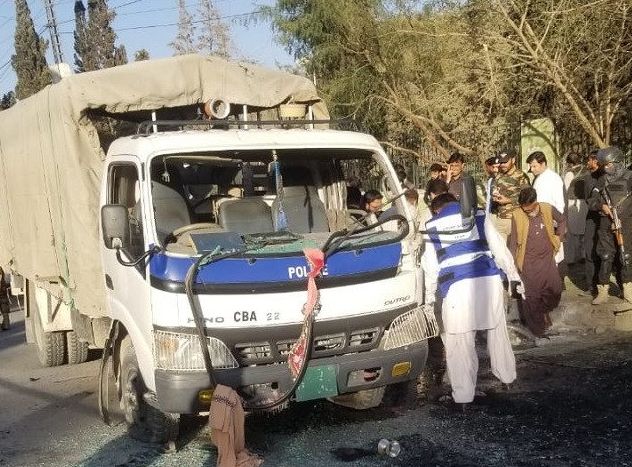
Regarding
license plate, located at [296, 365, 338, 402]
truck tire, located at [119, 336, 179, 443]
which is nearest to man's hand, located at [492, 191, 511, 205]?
license plate, located at [296, 365, 338, 402]

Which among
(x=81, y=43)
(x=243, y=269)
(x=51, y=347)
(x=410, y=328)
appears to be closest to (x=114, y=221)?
(x=243, y=269)

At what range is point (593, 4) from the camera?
947 centimetres

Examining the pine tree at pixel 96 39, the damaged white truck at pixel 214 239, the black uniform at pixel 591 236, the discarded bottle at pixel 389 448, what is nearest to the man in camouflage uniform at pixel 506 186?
the black uniform at pixel 591 236

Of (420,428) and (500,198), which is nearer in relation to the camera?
(420,428)

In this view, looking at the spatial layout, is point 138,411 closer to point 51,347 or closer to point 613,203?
point 51,347

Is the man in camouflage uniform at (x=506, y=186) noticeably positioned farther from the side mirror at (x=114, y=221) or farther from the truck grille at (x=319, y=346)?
the side mirror at (x=114, y=221)

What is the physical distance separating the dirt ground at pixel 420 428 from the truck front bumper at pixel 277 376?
1.59ft

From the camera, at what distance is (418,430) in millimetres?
5402

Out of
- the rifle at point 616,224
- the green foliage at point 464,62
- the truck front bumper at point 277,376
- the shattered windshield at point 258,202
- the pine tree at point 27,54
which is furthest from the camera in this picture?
the pine tree at point 27,54

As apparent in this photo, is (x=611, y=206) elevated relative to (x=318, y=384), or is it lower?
elevated

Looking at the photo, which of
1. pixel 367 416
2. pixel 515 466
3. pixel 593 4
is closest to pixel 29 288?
pixel 367 416

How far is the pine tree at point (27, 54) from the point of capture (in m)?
46.2

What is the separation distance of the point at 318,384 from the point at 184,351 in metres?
0.88

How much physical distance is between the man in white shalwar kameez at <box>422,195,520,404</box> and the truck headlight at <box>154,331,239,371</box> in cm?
180
